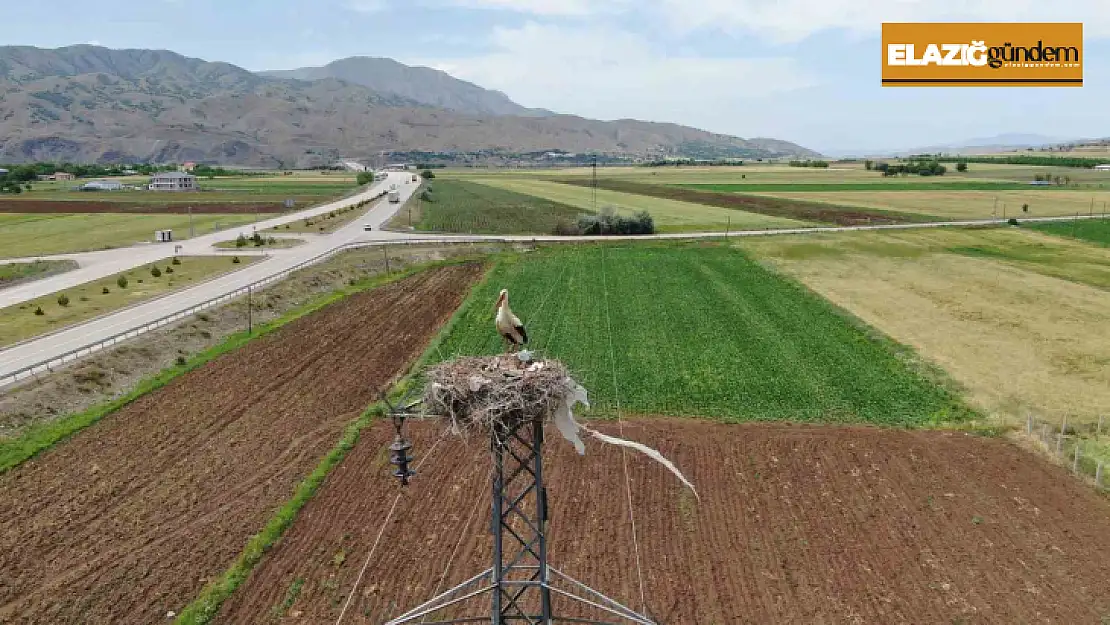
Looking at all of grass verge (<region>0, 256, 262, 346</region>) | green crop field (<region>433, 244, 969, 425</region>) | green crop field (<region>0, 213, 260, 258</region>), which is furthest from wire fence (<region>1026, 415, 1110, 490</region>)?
green crop field (<region>0, 213, 260, 258</region>)

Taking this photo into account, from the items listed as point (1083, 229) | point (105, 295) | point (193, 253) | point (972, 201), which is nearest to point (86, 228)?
point (193, 253)

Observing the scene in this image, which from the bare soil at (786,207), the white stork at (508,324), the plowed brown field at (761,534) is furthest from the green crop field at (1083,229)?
the white stork at (508,324)

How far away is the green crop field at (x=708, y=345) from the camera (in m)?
26.2

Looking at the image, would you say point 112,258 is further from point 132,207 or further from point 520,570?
point 520,570

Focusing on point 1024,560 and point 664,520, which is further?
point 664,520

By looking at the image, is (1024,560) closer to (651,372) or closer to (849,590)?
(849,590)

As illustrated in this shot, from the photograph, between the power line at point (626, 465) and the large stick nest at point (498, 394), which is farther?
the power line at point (626, 465)

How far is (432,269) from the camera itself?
54.4 meters

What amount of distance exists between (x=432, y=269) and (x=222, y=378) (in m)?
25.9

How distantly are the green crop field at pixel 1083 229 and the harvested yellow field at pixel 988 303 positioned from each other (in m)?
4.15

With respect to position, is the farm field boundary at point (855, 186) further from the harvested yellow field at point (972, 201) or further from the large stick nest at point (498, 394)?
the large stick nest at point (498, 394)

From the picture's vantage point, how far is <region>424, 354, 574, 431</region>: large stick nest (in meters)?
8.28

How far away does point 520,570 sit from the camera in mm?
16281

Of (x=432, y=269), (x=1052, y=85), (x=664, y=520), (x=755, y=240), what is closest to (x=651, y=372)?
(x=664, y=520)
